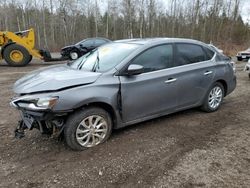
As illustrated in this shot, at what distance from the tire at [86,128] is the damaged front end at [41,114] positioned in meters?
0.14

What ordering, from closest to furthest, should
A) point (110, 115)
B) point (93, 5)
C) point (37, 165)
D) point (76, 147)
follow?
point (37, 165) < point (76, 147) < point (110, 115) < point (93, 5)

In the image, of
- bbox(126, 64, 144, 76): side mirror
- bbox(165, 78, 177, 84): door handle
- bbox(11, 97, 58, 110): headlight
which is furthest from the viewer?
bbox(165, 78, 177, 84): door handle

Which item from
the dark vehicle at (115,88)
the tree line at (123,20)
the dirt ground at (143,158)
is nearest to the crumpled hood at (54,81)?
the dark vehicle at (115,88)

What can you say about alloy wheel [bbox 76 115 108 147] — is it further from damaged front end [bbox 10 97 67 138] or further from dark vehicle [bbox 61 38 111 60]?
dark vehicle [bbox 61 38 111 60]

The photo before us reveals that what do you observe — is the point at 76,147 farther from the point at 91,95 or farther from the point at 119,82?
the point at 119,82

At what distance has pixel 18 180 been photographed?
315cm

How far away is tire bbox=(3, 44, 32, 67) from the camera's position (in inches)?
524

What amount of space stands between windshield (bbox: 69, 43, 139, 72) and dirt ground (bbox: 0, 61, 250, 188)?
3.84 feet

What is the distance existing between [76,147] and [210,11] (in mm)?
39531

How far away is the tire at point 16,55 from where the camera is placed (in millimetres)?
13312

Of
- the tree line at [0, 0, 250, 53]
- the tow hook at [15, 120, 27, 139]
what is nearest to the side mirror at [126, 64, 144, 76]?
the tow hook at [15, 120, 27, 139]

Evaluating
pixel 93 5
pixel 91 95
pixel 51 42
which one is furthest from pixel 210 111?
pixel 93 5

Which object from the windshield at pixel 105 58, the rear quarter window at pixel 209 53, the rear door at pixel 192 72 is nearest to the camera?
the windshield at pixel 105 58

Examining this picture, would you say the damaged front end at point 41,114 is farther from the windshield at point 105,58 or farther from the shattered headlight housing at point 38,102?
the windshield at point 105,58
